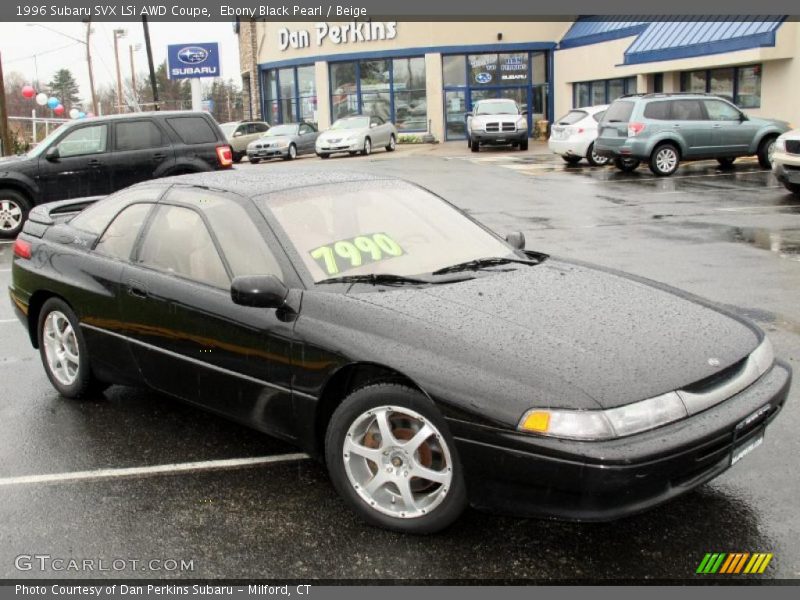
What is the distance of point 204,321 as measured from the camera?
4352 mm

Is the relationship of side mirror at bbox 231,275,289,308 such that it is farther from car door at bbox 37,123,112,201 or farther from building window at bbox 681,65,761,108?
building window at bbox 681,65,761,108

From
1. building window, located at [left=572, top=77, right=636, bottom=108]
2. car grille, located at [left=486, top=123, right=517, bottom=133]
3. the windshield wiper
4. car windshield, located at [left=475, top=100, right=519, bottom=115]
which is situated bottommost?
the windshield wiper

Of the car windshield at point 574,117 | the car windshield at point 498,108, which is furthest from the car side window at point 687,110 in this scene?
the car windshield at point 498,108

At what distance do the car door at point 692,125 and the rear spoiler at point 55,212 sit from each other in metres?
16.4

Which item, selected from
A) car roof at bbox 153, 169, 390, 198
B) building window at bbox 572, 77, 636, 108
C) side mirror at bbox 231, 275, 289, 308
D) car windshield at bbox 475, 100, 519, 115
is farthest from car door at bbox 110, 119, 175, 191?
building window at bbox 572, 77, 636, 108

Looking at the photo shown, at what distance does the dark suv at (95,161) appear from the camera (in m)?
13.2

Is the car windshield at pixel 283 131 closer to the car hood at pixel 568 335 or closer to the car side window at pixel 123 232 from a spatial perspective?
the car side window at pixel 123 232

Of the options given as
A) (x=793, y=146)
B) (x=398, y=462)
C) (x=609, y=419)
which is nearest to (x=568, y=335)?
(x=609, y=419)

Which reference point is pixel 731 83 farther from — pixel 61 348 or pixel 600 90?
pixel 61 348

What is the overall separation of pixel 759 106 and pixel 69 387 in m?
23.7

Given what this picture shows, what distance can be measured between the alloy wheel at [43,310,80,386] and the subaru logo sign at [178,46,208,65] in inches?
1195

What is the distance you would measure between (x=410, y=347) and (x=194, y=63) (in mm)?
32819

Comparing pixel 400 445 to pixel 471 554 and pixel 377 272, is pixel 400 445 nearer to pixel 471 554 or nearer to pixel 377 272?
pixel 471 554

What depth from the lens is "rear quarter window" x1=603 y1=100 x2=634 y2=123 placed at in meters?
20.2
